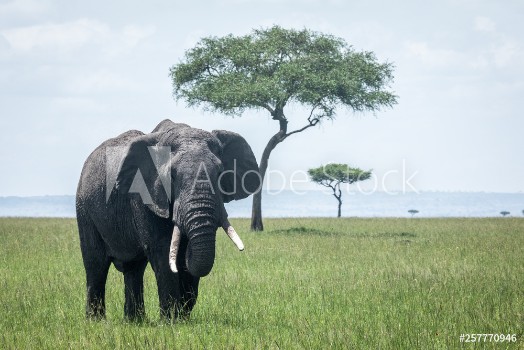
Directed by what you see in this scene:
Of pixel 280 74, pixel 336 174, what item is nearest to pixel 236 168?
pixel 280 74

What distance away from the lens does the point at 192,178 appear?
866cm

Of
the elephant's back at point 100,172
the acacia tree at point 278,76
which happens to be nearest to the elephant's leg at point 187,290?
the elephant's back at point 100,172

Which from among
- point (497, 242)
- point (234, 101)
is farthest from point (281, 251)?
point (234, 101)

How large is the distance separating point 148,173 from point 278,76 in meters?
31.5

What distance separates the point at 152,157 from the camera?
9.34 m

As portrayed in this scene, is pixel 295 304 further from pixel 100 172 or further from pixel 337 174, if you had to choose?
pixel 337 174

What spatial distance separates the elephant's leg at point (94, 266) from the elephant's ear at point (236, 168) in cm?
206

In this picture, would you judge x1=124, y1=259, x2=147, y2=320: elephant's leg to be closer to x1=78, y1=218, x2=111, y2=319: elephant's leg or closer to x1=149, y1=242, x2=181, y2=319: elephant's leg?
x1=78, y1=218, x2=111, y2=319: elephant's leg

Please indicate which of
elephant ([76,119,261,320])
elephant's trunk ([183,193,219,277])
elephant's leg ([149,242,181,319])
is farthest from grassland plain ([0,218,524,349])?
elephant's trunk ([183,193,219,277])

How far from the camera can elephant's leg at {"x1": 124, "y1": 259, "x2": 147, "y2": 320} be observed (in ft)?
33.7

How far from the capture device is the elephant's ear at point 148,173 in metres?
8.96

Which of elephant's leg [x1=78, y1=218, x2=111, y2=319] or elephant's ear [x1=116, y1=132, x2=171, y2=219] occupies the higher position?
elephant's ear [x1=116, y1=132, x2=171, y2=219]

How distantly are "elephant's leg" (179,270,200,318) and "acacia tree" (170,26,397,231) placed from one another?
30144mm

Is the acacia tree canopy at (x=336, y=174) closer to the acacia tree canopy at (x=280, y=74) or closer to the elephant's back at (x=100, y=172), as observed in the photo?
the acacia tree canopy at (x=280, y=74)
